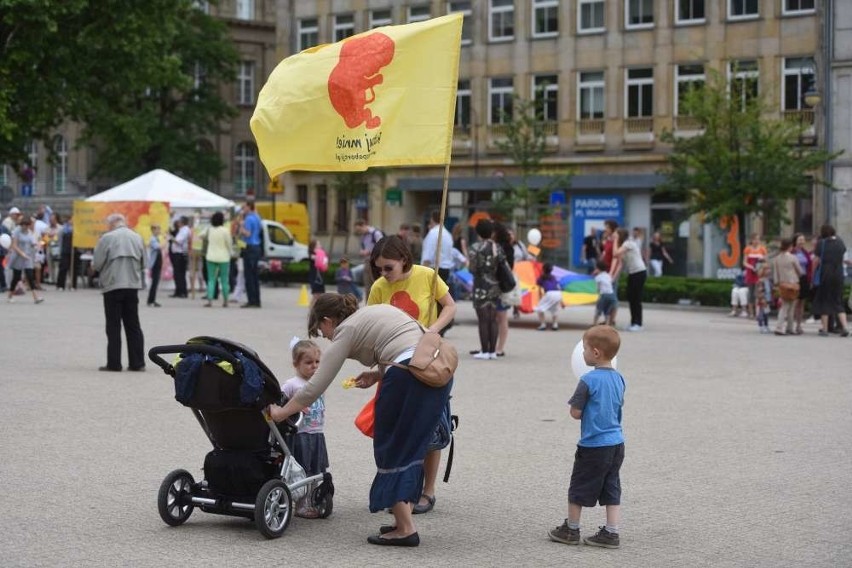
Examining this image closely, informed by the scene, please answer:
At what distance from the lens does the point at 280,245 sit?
1992 inches

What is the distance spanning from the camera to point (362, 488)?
991cm

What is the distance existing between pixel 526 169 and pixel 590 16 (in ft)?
30.3

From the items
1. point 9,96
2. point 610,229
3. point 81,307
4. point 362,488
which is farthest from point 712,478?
point 9,96

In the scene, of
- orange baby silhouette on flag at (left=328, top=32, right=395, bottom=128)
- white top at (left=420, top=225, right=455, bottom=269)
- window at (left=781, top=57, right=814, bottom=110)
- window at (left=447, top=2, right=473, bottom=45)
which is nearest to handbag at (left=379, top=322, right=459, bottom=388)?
orange baby silhouette on flag at (left=328, top=32, right=395, bottom=128)

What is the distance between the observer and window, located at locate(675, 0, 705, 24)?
2132 inches

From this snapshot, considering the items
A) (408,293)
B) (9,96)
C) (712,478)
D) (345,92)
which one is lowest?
(712,478)

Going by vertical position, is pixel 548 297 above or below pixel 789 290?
below

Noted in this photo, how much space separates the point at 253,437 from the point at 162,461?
2.41 m

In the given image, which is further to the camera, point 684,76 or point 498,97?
point 498,97

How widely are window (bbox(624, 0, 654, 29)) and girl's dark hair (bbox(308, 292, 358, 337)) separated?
4860cm

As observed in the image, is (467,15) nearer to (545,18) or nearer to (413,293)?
(545,18)

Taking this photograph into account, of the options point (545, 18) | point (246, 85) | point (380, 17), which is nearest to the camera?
point (545, 18)

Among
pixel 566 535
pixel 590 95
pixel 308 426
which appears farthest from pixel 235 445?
pixel 590 95

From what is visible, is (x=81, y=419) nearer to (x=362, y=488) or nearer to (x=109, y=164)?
(x=362, y=488)
